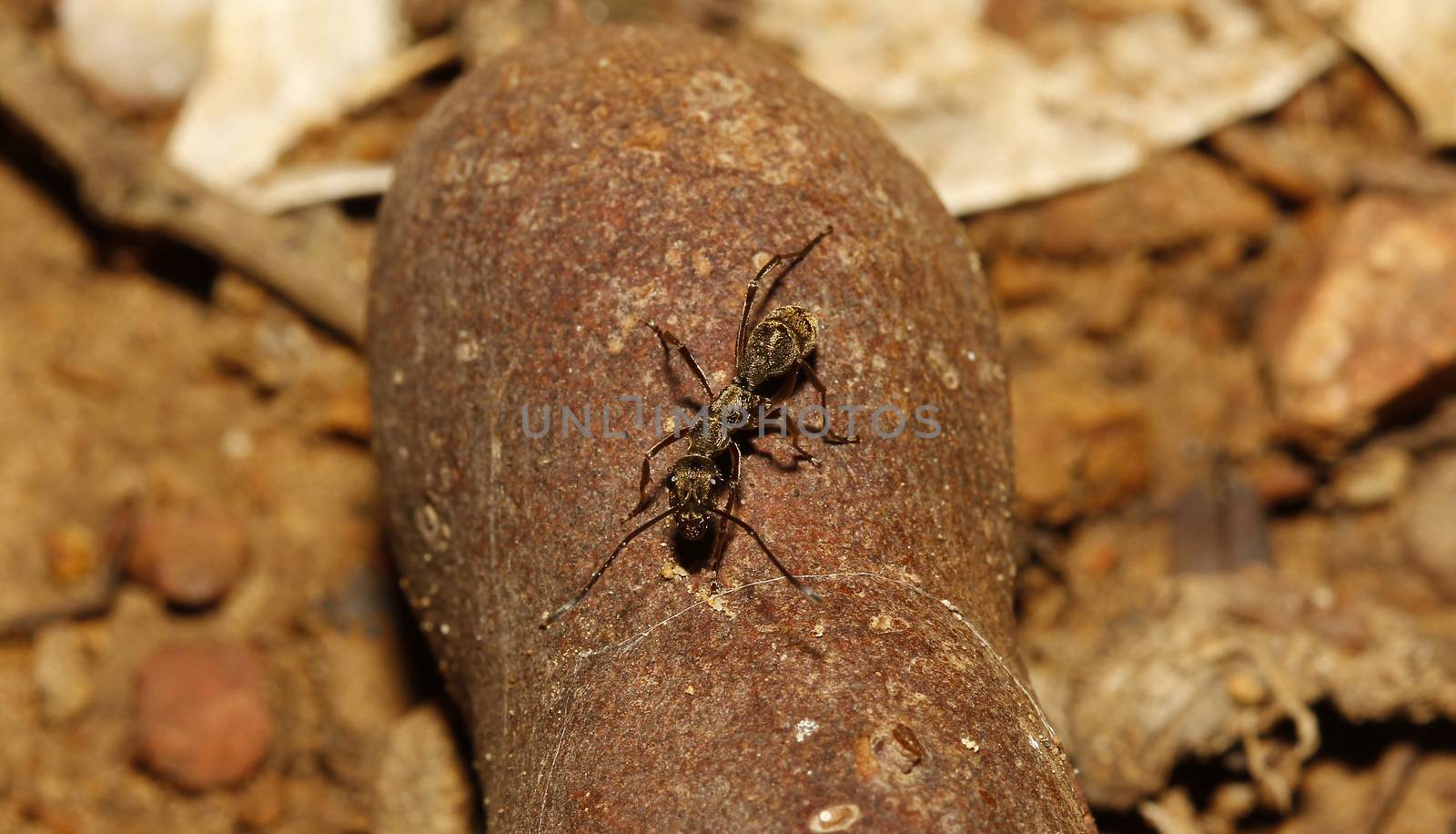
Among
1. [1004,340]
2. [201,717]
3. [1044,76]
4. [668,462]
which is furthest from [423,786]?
[1044,76]

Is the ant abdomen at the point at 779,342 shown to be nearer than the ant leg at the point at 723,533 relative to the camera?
No

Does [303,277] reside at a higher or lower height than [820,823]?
lower

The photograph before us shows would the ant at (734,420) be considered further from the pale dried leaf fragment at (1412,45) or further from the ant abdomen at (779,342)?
the pale dried leaf fragment at (1412,45)

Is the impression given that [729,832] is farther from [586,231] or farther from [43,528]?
[43,528]

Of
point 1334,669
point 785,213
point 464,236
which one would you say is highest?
point 785,213

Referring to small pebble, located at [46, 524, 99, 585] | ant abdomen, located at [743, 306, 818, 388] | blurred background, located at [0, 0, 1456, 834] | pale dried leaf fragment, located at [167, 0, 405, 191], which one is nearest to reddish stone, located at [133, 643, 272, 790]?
blurred background, located at [0, 0, 1456, 834]

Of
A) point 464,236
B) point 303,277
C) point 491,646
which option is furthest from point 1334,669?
point 303,277

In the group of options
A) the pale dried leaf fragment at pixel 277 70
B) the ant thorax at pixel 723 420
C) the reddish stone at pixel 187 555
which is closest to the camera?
the ant thorax at pixel 723 420

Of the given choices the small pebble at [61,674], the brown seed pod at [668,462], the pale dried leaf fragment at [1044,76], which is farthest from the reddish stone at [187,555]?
the pale dried leaf fragment at [1044,76]
